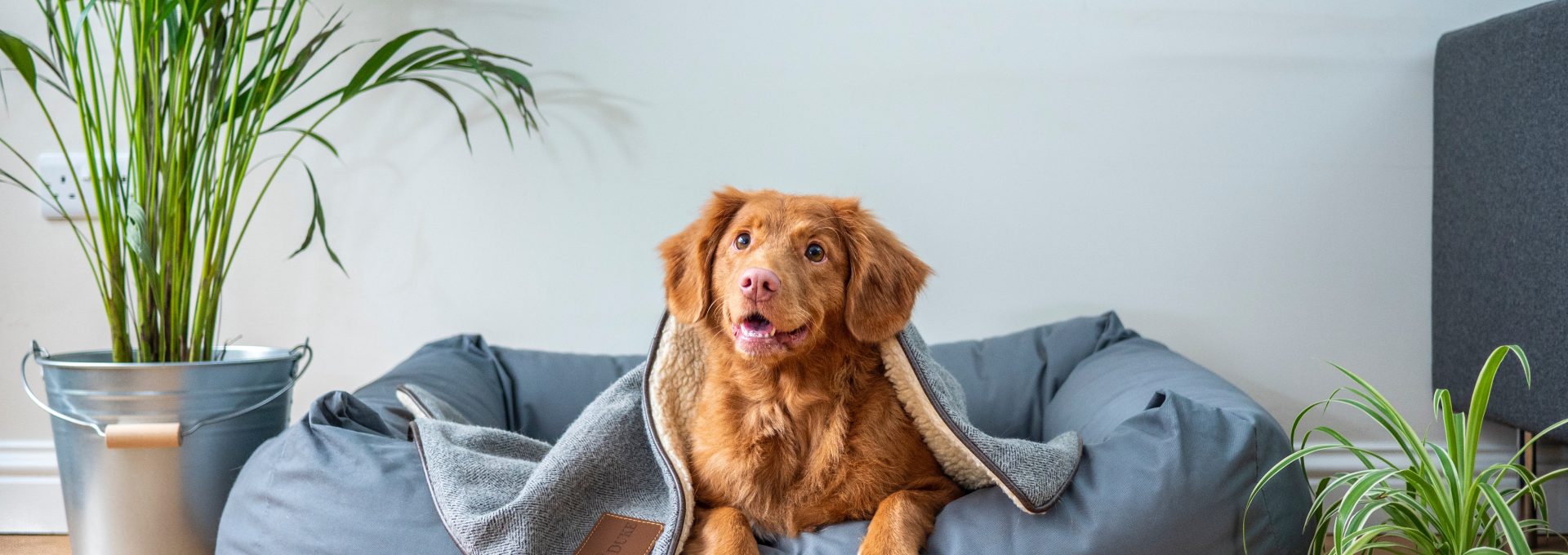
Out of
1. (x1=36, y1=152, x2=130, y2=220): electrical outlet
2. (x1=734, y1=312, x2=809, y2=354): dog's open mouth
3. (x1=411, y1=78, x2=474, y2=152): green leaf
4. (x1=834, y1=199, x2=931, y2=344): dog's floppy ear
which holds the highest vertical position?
(x1=411, y1=78, x2=474, y2=152): green leaf

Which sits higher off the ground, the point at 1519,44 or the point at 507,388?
the point at 1519,44

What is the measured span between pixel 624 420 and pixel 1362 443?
1889 millimetres

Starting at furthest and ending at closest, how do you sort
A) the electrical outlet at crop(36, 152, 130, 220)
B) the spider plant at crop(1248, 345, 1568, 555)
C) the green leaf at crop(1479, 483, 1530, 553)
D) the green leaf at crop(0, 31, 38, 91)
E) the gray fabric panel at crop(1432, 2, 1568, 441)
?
1. the electrical outlet at crop(36, 152, 130, 220)
2. the gray fabric panel at crop(1432, 2, 1568, 441)
3. the green leaf at crop(0, 31, 38, 91)
4. the spider plant at crop(1248, 345, 1568, 555)
5. the green leaf at crop(1479, 483, 1530, 553)

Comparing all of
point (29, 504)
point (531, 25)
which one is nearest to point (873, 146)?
point (531, 25)

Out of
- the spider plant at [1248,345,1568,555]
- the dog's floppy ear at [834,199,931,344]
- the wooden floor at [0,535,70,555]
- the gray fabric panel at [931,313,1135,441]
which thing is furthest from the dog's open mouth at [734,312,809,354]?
the wooden floor at [0,535,70,555]

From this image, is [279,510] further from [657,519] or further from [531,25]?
[531,25]

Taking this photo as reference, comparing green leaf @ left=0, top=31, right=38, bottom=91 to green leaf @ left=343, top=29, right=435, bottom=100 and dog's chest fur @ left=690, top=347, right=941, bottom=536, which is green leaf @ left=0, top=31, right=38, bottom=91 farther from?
dog's chest fur @ left=690, top=347, right=941, bottom=536

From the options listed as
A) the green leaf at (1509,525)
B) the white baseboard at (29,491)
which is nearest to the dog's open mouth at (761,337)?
the green leaf at (1509,525)

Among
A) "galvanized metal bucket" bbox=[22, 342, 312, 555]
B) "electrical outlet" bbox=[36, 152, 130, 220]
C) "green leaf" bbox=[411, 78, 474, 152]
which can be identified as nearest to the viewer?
"galvanized metal bucket" bbox=[22, 342, 312, 555]

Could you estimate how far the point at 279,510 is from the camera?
1.56 meters

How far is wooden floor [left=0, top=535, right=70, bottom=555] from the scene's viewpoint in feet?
7.36

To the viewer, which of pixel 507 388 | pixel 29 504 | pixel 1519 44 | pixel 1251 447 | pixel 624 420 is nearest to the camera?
pixel 1251 447

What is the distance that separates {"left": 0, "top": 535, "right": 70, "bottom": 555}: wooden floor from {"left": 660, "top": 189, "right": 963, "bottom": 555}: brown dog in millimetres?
1678

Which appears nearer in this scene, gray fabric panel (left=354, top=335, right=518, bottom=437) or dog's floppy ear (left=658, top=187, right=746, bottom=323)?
dog's floppy ear (left=658, top=187, right=746, bottom=323)
